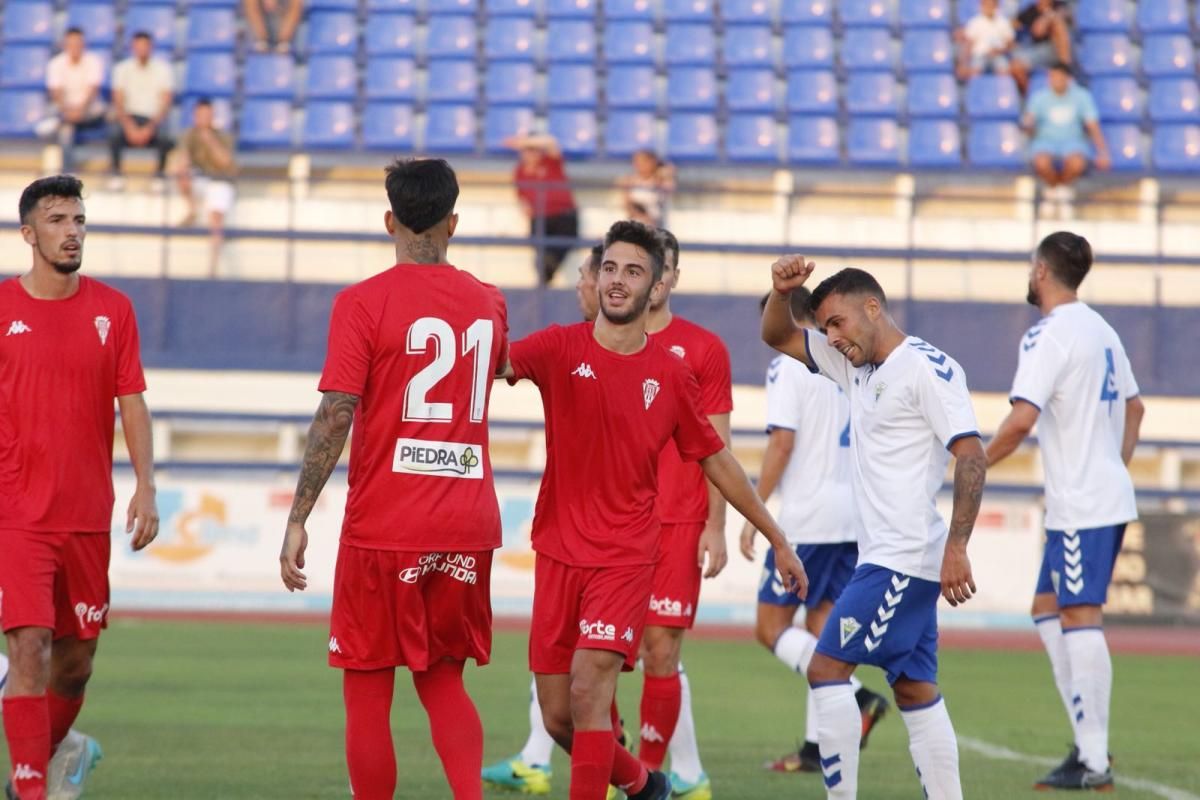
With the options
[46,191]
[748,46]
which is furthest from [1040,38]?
[46,191]

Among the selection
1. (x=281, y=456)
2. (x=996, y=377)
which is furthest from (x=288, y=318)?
(x=996, y=377)

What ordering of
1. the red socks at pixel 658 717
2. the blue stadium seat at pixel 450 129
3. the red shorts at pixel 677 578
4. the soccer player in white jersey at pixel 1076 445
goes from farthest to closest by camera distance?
1. the blue stadium seat at pixel 450 129
2. the soccer player in white jersey at pixel 1076 445
3. the red shorts at pixel 677 578
4. the red socks at pixel 658 717

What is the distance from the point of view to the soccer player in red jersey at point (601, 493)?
6062 mm

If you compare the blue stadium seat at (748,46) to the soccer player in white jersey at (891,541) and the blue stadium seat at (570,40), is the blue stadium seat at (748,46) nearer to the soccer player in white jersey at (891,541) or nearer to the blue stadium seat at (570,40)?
the blue stadium seat at (570,40)

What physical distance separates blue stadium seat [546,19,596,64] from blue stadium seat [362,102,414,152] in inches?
82.4

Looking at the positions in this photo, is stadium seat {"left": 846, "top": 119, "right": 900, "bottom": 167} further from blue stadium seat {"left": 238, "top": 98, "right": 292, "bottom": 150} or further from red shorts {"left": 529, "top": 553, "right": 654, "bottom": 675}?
red shorts {"left": 529, "top": 553, "right": 654, "bottom": 675}

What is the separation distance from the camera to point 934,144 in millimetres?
21281

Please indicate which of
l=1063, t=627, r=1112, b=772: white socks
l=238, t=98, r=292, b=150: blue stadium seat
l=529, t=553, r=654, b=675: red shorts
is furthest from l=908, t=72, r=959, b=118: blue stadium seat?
l=529, t=553, r=654, b=675: red shorts

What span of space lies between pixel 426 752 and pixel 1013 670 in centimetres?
659

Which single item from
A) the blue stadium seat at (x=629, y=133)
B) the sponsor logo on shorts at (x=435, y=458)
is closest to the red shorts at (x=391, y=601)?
the sponsor logo on shorts at (x=435, y=458)

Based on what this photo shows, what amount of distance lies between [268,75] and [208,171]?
2.58 metres

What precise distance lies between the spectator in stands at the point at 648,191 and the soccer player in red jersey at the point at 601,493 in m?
12.8

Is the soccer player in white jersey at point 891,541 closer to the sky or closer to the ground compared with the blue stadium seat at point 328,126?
closer to the ground

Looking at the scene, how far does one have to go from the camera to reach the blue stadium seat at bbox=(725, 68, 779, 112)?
2155 centimetres
